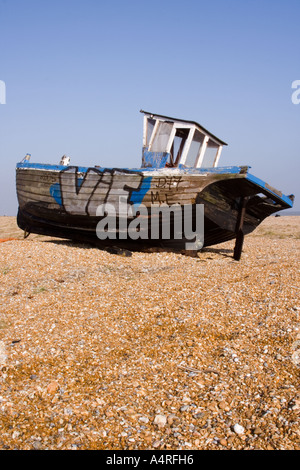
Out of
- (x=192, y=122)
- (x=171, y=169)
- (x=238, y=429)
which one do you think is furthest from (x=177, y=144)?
(x=238, y=429)

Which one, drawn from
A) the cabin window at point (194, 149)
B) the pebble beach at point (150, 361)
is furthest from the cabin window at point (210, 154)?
the pebble beach at point (150, 361)

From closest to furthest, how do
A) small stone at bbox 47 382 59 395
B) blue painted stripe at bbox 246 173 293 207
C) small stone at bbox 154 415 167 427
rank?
small stone at bbox 154 415 167 427
small stone at bbox 47 382 59 395
blue painted stripe at bbox 246 173 293 207

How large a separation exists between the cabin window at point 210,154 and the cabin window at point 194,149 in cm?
28

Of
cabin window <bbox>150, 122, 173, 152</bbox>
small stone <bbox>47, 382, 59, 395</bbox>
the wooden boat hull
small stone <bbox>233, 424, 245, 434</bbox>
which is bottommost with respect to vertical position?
small stone <bbox>47, 382, 59, 395</bbox>

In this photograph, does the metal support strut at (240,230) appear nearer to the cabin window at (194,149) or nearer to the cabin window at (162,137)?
the cabin window at (194,149)

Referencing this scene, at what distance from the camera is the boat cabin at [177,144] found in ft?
31.8

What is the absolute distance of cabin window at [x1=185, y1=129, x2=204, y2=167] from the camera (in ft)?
32.1

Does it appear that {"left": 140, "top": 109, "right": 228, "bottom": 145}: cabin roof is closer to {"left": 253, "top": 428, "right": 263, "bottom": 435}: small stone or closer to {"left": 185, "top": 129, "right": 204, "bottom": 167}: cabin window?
{"left": 185, "top": 129, "right": 204, "bottom": 167}: cabin window

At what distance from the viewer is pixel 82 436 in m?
2.78

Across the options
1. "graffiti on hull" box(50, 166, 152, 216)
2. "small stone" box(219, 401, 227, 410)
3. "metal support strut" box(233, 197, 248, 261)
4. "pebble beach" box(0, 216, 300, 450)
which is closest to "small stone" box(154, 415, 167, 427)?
"pebble beach" box(0, 216, 300, 450)

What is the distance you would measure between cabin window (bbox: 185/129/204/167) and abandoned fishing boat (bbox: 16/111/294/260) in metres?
0.03

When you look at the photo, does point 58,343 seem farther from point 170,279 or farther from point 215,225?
point 215,225

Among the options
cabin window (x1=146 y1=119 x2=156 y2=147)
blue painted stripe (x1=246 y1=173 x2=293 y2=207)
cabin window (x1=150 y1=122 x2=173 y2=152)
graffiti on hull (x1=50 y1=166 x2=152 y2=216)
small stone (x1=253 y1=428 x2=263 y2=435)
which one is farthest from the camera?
cabin window (x1=146 y1=119 x2=156 y2=147)

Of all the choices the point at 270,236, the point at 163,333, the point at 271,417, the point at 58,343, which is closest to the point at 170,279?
the point at 163,333
